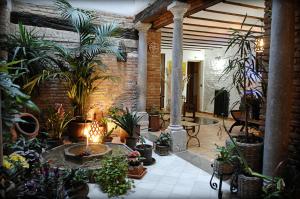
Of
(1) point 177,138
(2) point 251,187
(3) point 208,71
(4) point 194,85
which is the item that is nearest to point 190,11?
(1) point 177,138

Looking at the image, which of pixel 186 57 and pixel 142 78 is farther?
pixel 186 57

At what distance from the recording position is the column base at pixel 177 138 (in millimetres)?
4680

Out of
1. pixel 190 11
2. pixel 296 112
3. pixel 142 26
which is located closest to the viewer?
pixel 296 112

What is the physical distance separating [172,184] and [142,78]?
11.8 feet

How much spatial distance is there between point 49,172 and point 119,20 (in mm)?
4749

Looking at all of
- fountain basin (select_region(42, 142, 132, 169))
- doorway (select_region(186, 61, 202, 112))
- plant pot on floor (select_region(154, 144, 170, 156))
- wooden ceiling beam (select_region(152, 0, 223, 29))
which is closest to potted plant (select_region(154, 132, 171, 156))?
plant pot on floor (select_region(154, 144, 170, 156))

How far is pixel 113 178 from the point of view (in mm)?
3014

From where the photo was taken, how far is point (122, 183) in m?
3.04

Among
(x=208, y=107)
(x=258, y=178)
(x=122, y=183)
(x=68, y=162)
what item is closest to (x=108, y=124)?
(x=68, y=162)

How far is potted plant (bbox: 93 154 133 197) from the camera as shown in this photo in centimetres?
296

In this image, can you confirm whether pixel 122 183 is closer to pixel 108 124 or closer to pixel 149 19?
pixel 108 124

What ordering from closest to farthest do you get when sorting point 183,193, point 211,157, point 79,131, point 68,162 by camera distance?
point 183,193 → point 68,162 → point 211,157 → point 79,131

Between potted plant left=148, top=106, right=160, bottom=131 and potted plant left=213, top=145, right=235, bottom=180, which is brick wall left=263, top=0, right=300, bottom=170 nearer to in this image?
potted plant left=213, top=145, right=235, bottom=180

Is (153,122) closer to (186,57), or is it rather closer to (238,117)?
(238,117)
